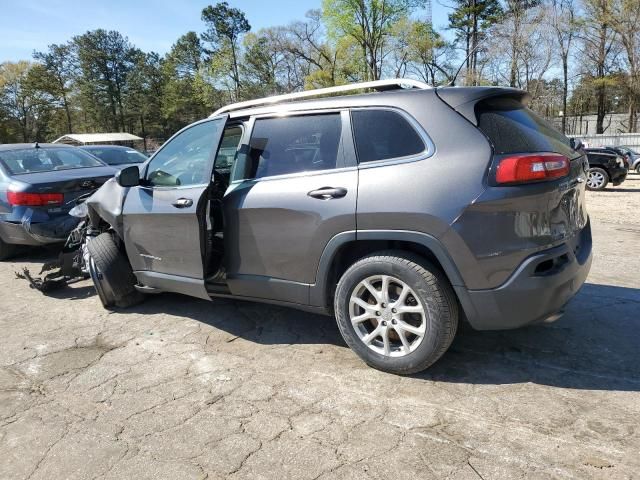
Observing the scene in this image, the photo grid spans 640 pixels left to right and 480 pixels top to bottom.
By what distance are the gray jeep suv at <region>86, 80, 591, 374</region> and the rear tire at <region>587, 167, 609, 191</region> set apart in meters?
11.8

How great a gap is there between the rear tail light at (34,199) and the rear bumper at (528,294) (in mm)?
5460

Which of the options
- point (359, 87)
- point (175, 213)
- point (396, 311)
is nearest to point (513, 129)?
point (359, 87)

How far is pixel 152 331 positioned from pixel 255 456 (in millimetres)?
2081

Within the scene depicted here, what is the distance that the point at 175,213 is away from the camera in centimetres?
385

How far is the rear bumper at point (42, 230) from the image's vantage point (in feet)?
20.0

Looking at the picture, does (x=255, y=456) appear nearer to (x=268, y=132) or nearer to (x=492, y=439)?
(x=492, y=439)

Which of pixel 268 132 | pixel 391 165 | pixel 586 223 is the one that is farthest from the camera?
pixel 268 132

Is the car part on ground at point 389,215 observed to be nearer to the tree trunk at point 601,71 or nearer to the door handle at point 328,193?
the door handle at point 328,193

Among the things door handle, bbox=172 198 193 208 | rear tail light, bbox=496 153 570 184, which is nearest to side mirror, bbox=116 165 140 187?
door handle, bbox=172 198 193 208

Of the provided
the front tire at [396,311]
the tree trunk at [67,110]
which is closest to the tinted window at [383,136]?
the front tire at [396,311]

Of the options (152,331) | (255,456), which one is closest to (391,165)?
(255,456)

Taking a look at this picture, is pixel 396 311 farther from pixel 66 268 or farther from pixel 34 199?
pixel 34 199

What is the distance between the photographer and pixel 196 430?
8.95 feet

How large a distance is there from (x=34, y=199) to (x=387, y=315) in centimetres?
517
